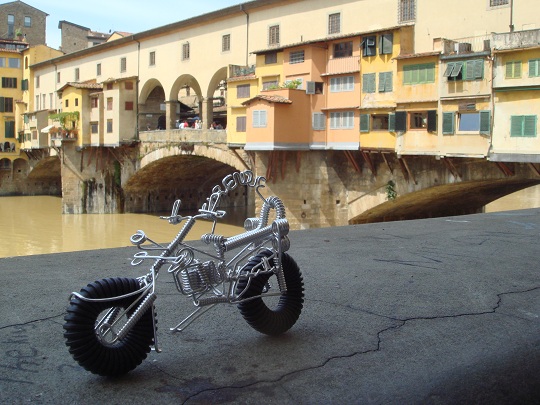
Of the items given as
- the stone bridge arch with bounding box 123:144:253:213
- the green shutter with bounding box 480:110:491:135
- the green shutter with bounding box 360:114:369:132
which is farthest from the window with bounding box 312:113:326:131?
the stone bridge arch with bounding box 123:144:253:213

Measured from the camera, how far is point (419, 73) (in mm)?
22359

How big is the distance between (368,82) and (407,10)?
2870 mm

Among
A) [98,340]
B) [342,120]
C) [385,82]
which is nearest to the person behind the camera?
[98,340]

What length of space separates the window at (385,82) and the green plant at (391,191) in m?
3.28

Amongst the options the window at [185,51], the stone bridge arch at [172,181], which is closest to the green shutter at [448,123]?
the stone bridge arch at [172,181]

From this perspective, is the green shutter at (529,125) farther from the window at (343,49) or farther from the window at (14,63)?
the window at (14,63)

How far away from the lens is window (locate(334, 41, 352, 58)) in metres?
24.9

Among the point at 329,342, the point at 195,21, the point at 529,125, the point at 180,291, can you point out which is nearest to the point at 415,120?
the point at 529,125

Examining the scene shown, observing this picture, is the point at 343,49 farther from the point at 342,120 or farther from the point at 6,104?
the point at 6,104

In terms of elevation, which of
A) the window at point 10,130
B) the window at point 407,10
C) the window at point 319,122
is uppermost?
the window at point 407,10

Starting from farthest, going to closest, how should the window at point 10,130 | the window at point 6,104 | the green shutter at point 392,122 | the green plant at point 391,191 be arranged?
1. the window at point 6,104
2. the window at point 10,130
3. the green plant at point 391,191
4. the green shutter at point 392,122

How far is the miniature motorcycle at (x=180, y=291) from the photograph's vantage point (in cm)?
355

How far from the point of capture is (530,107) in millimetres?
19484

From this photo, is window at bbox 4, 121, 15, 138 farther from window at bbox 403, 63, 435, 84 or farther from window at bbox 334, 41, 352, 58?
window at bbox 403, 63, 435, 84
